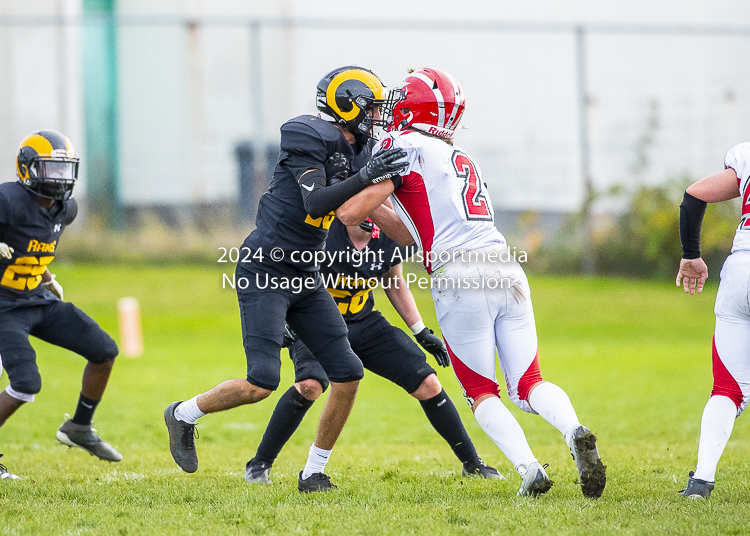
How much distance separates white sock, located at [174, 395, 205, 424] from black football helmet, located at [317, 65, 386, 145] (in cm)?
174

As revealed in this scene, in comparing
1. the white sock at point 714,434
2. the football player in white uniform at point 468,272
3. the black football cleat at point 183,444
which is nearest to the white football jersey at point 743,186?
the white sock at point 714,434

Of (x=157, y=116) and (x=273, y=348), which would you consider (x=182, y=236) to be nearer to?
(x=157, y=116)

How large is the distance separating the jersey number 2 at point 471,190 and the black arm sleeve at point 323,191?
1.55ft

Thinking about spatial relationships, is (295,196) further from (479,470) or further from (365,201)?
(479,470)

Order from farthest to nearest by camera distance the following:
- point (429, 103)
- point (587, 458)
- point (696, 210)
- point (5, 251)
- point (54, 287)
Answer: point (54, 287)
point (5, 251)
point (696, 210)
point (429, 103)
point (587, 458)

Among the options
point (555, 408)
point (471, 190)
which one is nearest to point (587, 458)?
point (555, 408)

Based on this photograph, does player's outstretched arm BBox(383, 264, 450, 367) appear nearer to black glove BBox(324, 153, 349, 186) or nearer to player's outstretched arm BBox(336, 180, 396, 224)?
black glove BBox(324, 153, 349, 186)

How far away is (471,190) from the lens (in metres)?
4.07

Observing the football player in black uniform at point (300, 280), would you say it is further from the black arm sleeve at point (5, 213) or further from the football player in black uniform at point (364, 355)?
the black arm sleeve at point (5, 213)

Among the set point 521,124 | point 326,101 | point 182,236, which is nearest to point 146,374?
point 182,236

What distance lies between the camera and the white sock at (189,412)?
4496 mm

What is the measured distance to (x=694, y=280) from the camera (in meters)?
4.39

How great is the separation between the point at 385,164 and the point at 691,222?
1.65 meters

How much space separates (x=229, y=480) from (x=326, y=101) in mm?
2308
